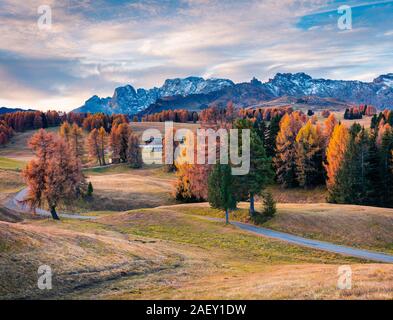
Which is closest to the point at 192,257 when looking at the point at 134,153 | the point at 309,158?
the point at 309,158

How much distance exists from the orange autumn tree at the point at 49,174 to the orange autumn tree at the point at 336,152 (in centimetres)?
4600

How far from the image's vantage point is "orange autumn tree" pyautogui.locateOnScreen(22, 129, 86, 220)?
177ft

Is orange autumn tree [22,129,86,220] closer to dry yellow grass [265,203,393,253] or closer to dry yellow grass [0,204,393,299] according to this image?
dry yellow grass [0,204,393,299]

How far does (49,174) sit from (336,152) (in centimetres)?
5132

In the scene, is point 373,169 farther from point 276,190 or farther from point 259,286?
point 259,286

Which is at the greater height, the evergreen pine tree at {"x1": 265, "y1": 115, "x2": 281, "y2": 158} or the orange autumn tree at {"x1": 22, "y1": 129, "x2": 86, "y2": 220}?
the evergreen pine tree at {"x1": 265, "y1": 115, "x2": 281, "y2": 158}

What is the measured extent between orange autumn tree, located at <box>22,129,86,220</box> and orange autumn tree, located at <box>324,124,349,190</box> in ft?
151

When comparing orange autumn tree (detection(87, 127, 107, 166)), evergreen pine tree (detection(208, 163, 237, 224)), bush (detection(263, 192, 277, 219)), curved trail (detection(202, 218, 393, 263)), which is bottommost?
curved trail (detection(202, 218, 393, 263))

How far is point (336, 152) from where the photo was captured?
74.6 meters

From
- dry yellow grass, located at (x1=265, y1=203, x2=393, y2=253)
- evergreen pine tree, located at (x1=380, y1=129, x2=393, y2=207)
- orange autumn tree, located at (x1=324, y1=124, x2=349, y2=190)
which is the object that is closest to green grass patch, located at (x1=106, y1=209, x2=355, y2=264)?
dry yellow grass, located at (x1=265, y1=203, x2=393, y2=253)

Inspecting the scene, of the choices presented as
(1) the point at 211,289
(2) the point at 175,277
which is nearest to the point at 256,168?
(2) the point at 175,277

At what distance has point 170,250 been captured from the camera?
33.9 metres

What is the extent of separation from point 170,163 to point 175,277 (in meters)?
84.7

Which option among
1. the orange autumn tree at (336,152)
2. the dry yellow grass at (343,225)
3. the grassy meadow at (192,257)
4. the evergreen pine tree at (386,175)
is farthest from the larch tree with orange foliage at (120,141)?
the dry yellow grass at (343,225)
